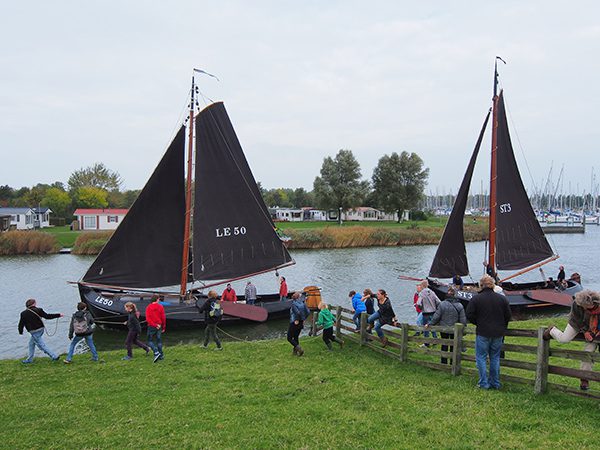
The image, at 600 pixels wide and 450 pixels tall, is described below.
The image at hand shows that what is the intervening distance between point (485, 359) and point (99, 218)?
7326cm

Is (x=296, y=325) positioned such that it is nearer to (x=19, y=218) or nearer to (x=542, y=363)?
(x=542, y=363)

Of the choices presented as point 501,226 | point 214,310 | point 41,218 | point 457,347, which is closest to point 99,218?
point 41,218

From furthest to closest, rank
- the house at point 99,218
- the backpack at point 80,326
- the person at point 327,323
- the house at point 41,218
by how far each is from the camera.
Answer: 1. the house at point 41,218
2. the house at point 99,218
3. the person at point 327,323
4. the backpack at point 80,326

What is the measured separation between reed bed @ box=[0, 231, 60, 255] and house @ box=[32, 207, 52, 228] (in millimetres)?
23916

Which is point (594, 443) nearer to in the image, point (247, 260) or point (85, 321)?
point (85, 321)

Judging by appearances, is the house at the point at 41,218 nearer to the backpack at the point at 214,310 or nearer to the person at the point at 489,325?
the backpack at the point at 214,310

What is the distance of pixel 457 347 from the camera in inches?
392

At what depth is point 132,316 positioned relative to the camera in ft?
46.9

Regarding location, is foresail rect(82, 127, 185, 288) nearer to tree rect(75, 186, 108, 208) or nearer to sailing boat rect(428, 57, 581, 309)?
sailing boat rect(428, 57, 581, 309)

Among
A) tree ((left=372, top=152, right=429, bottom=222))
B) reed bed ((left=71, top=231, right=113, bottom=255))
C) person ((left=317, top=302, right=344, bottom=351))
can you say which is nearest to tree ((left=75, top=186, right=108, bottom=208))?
reed bed ((left=71, top=231, right=113, bottom=255))

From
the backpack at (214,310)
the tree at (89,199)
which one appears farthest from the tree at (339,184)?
the backpack at (214,310)

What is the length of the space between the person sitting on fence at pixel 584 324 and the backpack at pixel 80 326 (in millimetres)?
11437

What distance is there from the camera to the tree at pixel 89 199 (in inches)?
3590

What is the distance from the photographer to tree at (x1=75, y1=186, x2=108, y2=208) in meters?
91.2
